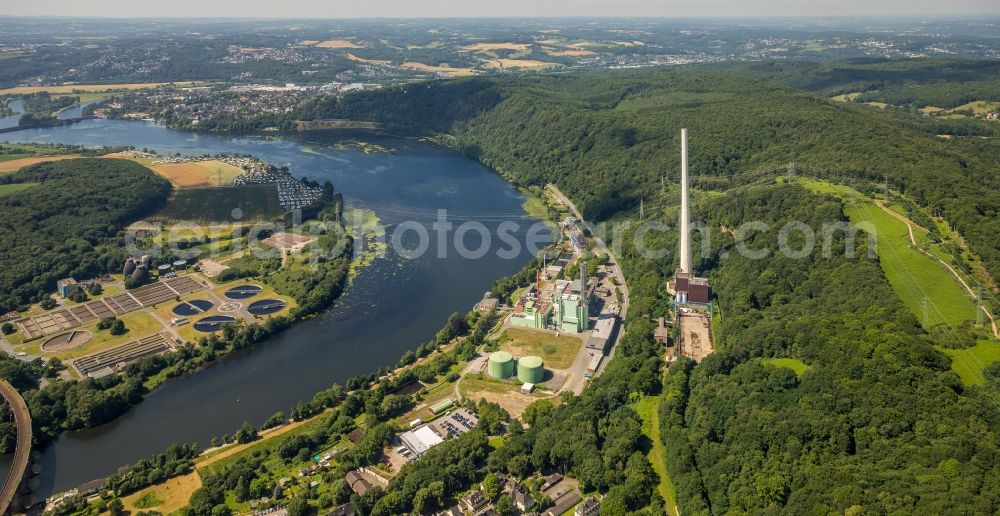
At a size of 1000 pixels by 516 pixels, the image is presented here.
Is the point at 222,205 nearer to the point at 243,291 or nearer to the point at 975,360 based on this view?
the point at 243,291

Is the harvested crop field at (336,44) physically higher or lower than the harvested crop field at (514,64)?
higher

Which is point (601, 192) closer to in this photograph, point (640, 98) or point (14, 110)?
point (640, 98)

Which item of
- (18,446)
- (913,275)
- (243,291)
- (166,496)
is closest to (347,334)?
(243,291)

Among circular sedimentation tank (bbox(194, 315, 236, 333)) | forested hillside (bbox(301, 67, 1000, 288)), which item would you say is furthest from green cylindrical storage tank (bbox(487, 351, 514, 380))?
forested hillside (bbox(301, 67, 1000, 288))

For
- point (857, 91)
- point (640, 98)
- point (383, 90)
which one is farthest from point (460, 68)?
point (857, 91)

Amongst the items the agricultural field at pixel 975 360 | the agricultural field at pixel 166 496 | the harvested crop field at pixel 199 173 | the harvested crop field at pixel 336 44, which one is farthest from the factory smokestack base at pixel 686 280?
the harvested crop field at pixel 336 44

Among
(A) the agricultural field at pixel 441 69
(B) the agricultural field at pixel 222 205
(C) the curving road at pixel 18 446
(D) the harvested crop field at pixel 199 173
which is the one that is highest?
(A) the agricultural field at pixel 441 69

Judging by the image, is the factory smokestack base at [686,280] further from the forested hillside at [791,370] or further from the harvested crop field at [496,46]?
the harvested crop field at [496,46]

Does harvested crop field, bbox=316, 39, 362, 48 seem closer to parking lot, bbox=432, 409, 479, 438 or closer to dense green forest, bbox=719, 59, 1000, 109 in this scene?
dense green forest, bbox=719, 59, 1000, 109
